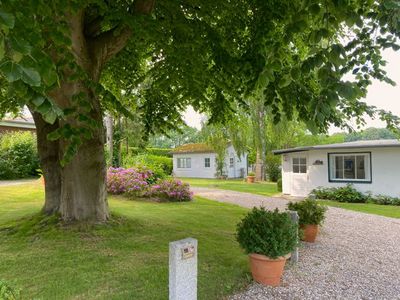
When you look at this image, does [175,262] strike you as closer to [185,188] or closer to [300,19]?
[300,19]

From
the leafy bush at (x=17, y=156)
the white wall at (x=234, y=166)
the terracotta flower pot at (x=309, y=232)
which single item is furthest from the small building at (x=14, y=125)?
the terracotta flower pot at (x=309, y=232)

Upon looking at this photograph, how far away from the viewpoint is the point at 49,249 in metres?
5.47

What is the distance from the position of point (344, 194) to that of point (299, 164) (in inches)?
116

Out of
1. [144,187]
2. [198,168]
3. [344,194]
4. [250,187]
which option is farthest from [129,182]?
[198,168]

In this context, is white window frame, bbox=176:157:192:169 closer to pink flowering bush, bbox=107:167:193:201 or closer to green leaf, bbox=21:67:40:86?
pink flowering bush, bbox=107:167:193:201

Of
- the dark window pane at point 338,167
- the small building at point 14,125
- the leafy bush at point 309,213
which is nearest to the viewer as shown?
the leafy bush at point 309,213

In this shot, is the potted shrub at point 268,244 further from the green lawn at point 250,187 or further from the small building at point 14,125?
the small building at point 14,125

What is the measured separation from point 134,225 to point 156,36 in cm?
395

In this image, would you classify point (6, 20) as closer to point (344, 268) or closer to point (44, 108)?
point (44, 108)

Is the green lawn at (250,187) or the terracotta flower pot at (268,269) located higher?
the terracotta flower pot at (268,269)

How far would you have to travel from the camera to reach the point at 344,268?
5.55 m

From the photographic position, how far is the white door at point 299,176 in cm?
1750

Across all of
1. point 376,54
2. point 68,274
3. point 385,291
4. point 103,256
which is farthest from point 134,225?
point 376,54

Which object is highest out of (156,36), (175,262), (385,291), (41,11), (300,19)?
(156,36)
